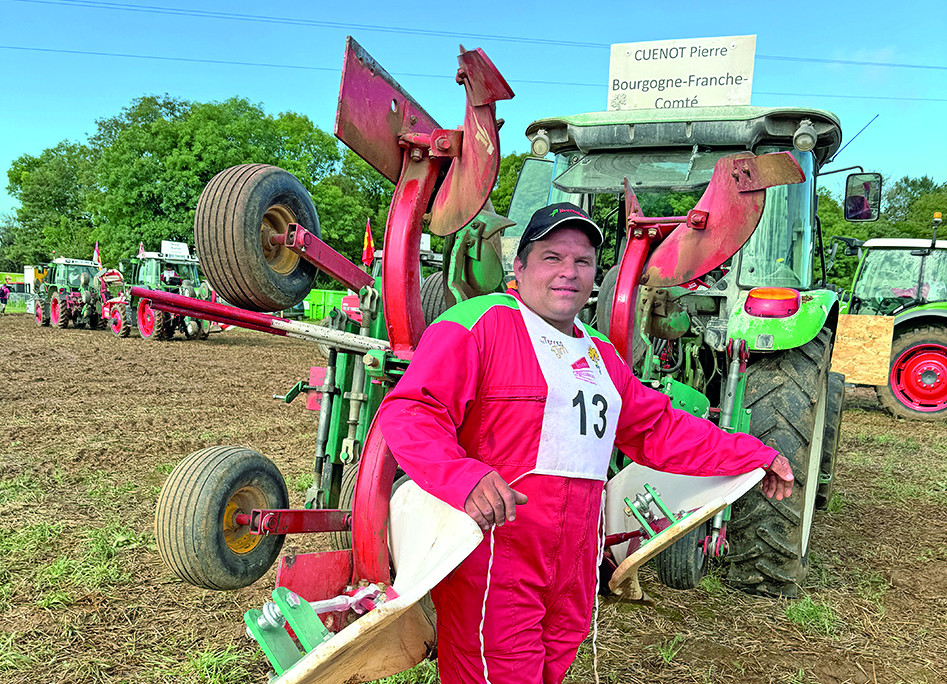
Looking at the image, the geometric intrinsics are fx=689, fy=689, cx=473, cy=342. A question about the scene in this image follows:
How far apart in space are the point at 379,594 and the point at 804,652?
220 centimetres

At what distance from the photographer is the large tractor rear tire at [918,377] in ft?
31.1

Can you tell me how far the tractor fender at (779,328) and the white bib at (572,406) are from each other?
5.62 feet

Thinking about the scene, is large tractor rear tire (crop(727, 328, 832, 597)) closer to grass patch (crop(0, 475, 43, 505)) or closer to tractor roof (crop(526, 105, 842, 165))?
tractor roof (crop(526, 105, 842, 165))

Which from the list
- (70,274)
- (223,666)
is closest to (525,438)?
(223,666)

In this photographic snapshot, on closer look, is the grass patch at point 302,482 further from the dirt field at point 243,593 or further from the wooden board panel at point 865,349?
the wooden board panel at point 865,349

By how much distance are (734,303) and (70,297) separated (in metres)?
20.4

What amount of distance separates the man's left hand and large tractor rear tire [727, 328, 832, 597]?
1.30 metres

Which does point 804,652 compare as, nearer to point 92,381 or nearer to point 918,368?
point 918,368

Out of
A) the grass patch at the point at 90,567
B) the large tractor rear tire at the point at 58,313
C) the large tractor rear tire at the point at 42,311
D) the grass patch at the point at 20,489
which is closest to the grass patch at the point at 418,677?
the grass patch at the point at 90,567

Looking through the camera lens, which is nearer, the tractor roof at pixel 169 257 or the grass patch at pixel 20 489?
the grass patch at pixel 20 489

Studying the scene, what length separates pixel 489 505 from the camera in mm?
1568

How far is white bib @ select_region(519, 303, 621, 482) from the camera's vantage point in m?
1.91

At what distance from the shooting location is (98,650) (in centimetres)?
288

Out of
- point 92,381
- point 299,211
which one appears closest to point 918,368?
point 299,211
